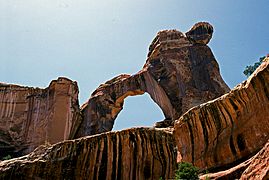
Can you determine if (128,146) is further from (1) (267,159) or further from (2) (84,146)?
(1) (267,159)

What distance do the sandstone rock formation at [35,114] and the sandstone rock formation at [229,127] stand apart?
18.0 meters

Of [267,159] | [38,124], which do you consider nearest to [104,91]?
[38,124]

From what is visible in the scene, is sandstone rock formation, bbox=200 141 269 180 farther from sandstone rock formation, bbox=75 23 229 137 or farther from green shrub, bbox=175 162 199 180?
sandstone rock formation, bbox=75 23 229 137

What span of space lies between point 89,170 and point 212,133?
6.35 m

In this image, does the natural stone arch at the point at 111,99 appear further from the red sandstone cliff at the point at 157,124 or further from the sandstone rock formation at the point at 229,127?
the sandstone rock formation at the point at 229,127

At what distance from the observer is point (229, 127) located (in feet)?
33.9

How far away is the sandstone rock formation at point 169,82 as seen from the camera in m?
28.6

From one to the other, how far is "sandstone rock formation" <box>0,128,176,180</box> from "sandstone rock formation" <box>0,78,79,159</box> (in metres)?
12.2

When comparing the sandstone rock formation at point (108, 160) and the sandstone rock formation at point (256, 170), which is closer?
the sandstone rock formation at point (256, 170)

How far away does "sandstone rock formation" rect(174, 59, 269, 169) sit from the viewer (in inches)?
366

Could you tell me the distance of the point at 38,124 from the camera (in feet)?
92.9

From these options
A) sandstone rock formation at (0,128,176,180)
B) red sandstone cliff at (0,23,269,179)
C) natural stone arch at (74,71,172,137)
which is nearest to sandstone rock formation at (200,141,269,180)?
red sandstone cliff at (0,23,269,179)

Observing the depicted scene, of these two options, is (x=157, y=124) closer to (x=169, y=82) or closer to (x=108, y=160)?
(x=169, y=82)

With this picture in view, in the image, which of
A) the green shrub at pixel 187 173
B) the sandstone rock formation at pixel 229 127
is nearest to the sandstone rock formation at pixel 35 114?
the sandstone rock formation at pixel 229 127
